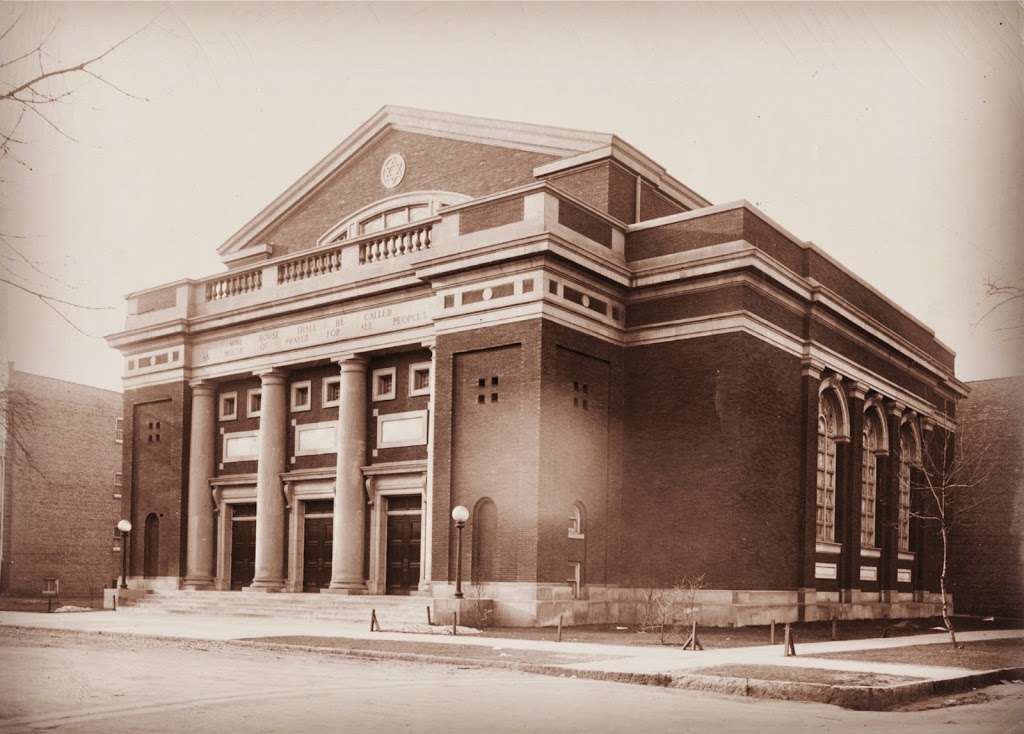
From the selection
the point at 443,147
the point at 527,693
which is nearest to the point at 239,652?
the point at 527,693

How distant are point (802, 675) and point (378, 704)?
6.26 meters

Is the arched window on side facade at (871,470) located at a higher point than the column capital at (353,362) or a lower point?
lower

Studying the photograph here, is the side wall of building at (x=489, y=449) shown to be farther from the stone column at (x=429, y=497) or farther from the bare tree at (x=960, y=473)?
the bare tree at (x=960, y=473)

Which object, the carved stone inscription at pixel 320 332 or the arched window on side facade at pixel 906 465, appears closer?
the carved stone inscription at pixel 320 332

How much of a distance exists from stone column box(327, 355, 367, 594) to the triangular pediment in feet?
22.2

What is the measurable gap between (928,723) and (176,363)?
31.5 metres

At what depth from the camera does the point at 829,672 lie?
50.5 feet

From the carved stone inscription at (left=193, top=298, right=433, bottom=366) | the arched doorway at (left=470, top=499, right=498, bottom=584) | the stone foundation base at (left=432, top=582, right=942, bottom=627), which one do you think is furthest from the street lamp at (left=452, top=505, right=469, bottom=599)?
the carved stone inscription at (left=193, top=298, right=433, bottom=366)

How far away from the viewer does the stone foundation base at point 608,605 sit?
87.7 ft

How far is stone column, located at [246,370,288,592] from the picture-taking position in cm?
3512

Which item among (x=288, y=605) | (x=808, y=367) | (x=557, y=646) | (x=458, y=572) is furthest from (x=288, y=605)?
(x=808, y=367)

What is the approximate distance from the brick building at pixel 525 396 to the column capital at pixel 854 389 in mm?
132

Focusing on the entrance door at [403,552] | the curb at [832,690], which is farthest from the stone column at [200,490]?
the curb at [832,690]

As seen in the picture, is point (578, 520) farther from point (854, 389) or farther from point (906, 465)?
point (906, 465)
